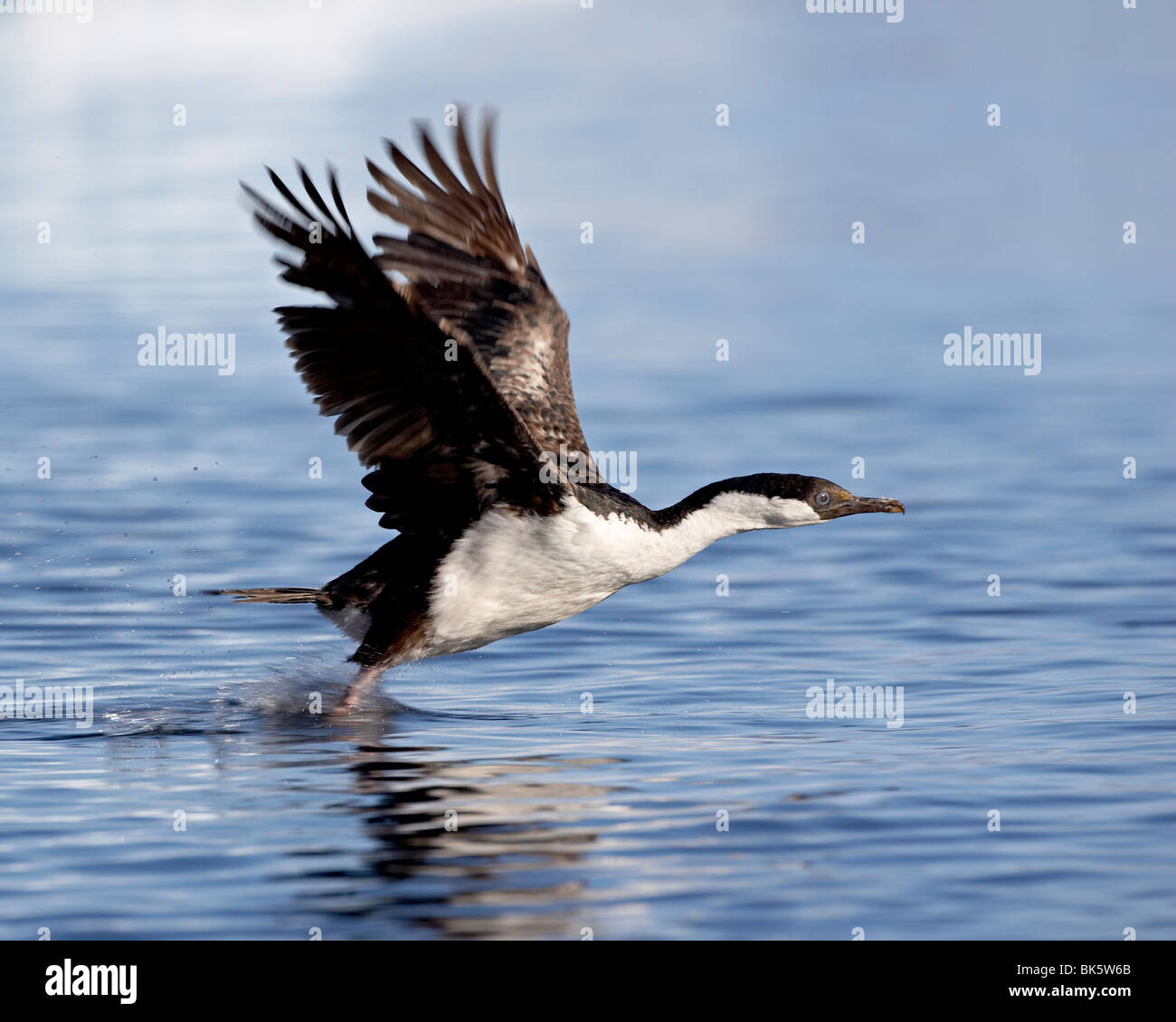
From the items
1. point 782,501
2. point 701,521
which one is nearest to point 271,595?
point 701,521

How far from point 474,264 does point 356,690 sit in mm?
2458

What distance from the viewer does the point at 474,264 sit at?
411 inches

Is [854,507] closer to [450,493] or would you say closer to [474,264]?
[450,493]

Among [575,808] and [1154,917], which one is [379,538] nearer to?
[575,808]

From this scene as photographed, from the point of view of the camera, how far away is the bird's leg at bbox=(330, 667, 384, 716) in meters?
9.27

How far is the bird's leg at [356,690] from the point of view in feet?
30.4

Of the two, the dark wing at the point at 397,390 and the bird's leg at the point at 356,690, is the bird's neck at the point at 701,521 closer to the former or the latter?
the dark wing at the point at 397,390

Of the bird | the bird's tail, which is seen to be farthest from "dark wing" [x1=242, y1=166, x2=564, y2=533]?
the bird's tail

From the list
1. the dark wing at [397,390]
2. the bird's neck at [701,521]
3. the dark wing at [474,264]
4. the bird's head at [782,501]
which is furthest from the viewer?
the dark wing at [474,264]

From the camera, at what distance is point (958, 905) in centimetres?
651

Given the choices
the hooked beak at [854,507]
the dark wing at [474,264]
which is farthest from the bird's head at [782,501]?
the dark wing at [474,264]
